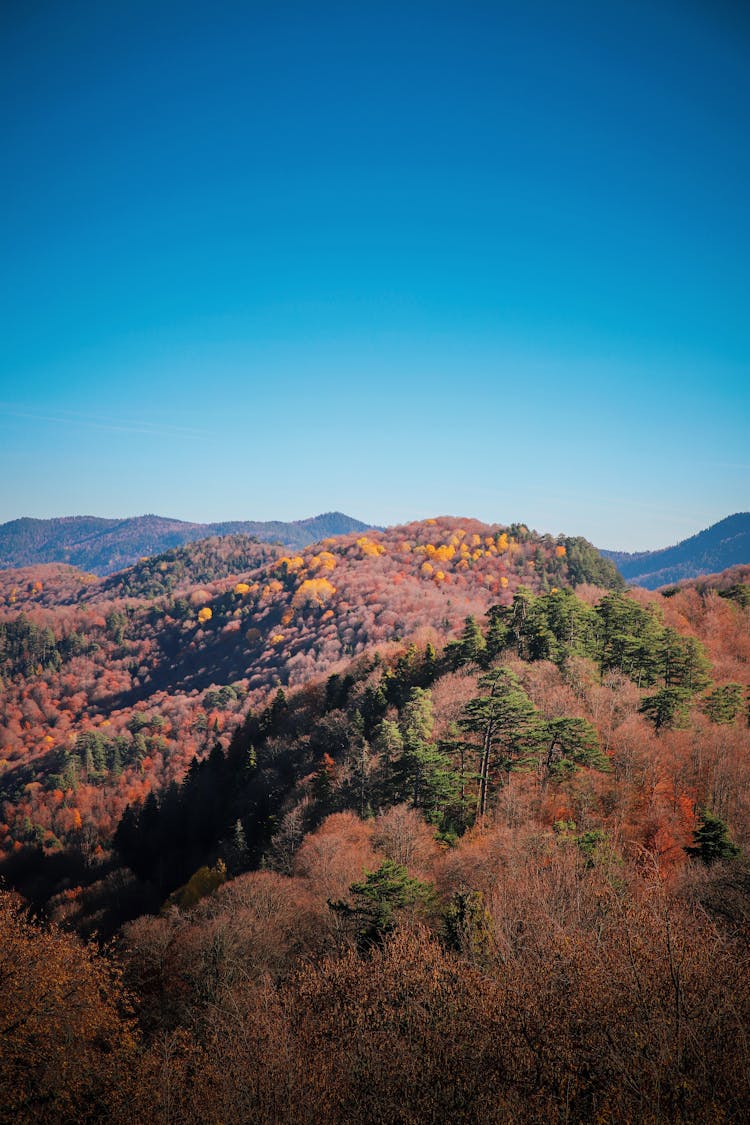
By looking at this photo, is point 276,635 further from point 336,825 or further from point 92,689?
point 336,825

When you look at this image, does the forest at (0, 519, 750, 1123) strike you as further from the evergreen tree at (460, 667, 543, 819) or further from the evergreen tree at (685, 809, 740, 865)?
the evergreen tree at (460, 667, 543, 819)

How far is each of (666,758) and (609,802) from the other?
17.2ft

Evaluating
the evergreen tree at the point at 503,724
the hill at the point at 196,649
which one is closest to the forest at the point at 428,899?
the evergreen tree at the point at 503,724

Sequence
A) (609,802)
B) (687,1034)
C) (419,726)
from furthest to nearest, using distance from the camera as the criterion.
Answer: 1. (419,726)
2. (609,802)
3. (687,1034)

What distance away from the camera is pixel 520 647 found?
57469 mm

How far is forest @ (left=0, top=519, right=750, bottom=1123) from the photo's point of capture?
37.7 ft

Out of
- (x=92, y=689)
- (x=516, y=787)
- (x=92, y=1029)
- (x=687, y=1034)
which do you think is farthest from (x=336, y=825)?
(x=92, y=689)

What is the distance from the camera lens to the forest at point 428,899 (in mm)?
11484

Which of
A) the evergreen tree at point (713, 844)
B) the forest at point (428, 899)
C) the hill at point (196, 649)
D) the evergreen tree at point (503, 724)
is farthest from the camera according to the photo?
the hill at point (196, 649)

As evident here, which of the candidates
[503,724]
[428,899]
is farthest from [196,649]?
[428,899]

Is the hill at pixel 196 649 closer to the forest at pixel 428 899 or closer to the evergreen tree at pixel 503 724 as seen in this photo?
the forest at pixel 428 899

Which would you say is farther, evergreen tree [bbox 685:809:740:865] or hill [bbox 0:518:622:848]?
Answer: hill [bbox 0:518:622:848]

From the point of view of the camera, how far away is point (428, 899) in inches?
926

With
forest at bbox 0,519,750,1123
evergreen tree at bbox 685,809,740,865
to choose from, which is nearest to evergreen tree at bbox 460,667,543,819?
forest at bbox 0,519,750,1123
